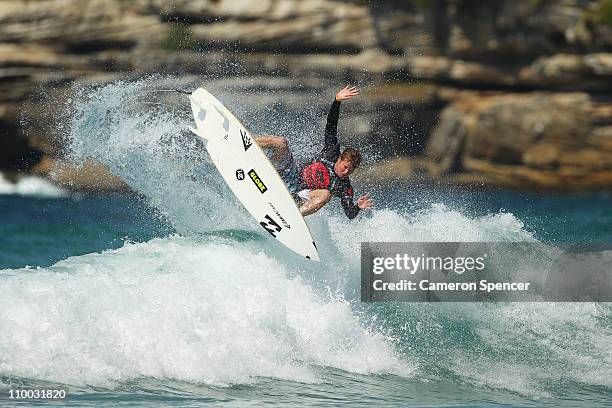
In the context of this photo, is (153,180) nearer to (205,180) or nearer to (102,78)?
(205,180)

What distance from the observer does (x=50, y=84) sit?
21.2m

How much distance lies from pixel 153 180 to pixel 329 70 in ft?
37.2

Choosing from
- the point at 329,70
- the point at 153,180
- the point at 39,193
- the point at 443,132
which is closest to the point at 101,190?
the point at 39,193

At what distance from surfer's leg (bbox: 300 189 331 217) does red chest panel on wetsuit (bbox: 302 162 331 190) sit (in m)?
0.05

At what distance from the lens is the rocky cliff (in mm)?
19641

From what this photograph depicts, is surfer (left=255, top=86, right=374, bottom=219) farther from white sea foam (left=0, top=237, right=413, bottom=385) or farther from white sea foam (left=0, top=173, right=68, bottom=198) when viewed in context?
white sea foam (left=0, top=173, right=68, bottom=198)

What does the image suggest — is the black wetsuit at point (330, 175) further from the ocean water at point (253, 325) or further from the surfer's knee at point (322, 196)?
the ocean water at point (253, 325)

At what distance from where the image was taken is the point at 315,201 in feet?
28.0

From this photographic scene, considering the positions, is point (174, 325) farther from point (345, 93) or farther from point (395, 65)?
point (395, 65)

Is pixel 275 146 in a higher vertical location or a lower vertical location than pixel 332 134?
lower

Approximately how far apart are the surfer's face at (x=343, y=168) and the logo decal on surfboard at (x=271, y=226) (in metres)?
0.79

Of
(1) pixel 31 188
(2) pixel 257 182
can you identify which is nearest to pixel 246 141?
(2) pixel 257 182

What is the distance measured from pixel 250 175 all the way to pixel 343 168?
3.26 ft

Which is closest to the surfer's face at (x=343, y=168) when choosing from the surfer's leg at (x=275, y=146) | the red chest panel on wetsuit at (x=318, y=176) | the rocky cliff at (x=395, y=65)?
the red chest panel on wetsuit at (x=318, y=176)
